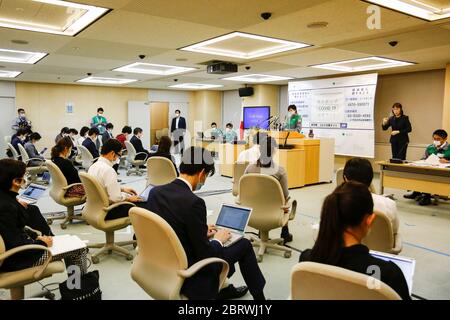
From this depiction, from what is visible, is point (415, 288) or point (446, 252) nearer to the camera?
point (415, 288)

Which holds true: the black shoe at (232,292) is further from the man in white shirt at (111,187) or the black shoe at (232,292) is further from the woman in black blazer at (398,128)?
the woman in black blazer at (398,128)

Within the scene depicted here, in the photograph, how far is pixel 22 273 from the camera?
6.73ft

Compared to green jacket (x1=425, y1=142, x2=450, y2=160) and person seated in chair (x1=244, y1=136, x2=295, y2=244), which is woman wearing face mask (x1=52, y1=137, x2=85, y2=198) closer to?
person seated in chair (x1=244, y1=136, x2=295, y2=244)

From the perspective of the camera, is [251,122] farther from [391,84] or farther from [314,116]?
[391,84]

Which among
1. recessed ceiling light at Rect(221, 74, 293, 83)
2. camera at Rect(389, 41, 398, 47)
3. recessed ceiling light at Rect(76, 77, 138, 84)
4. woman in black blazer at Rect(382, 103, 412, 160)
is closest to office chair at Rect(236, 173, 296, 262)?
camera at Rect(389, 41, 398, 47)

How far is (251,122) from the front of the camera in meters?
11.5

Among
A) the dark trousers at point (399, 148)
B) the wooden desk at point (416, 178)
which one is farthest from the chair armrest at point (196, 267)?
the dark trousers at point (399, 148)

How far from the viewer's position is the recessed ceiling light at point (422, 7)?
3559 millimetres

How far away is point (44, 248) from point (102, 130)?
347 inches

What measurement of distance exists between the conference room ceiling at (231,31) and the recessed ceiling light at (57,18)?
98 millimetres

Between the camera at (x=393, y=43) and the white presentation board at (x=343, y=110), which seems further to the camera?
the white presentation board at (x=343, y=110)

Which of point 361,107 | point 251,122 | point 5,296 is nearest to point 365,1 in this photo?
point 5,296

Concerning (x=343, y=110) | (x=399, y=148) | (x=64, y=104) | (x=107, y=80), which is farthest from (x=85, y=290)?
(x=64, y=104)

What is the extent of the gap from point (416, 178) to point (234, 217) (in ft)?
12.4
